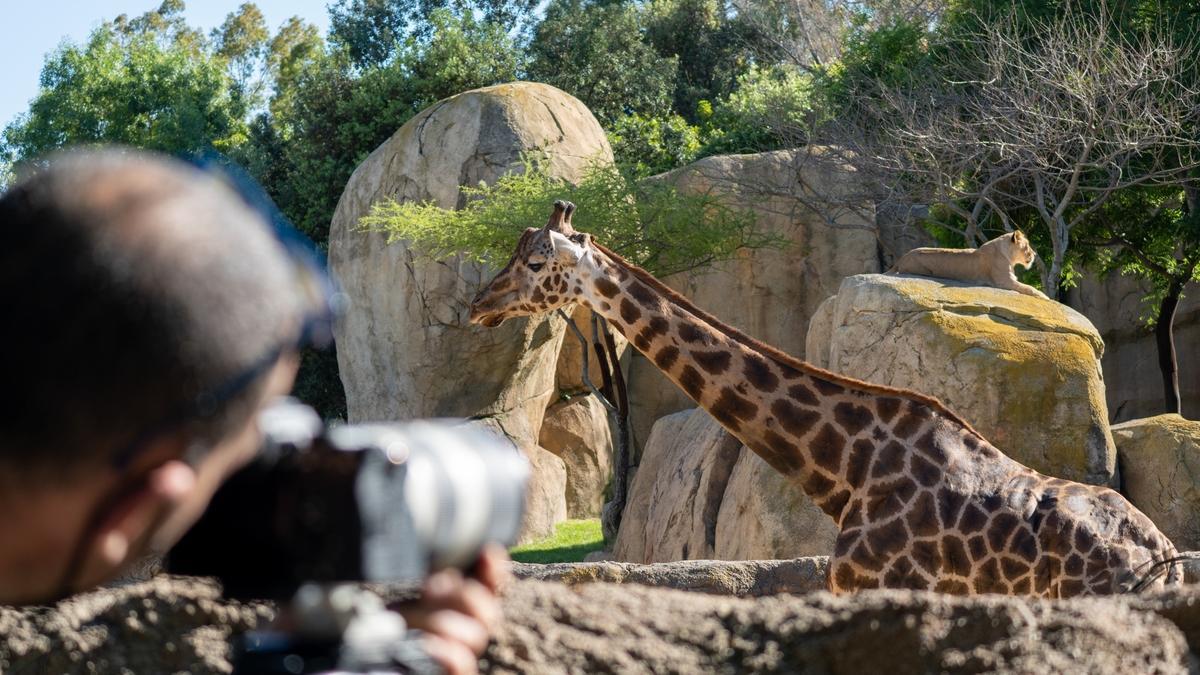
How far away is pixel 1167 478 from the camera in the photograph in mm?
8539

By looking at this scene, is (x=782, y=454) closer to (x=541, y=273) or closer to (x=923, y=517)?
(x=923, y=517)

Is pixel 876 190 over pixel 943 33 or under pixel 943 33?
under

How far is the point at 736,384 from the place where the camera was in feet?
17.5

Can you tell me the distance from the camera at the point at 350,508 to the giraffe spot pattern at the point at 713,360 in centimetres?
452

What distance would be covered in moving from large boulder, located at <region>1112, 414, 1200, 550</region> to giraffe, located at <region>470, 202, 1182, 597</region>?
404cm

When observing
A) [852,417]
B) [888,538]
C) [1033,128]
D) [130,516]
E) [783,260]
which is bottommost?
[888,538]

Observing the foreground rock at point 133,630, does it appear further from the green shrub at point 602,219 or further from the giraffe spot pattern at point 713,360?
the green shrub at point 602,219

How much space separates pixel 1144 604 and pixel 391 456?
3.58 ft

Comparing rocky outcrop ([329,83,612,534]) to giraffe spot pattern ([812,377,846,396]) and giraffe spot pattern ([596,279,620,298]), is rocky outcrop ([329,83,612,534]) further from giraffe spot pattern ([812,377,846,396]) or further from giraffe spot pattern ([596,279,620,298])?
giraffe spot pattern ([812,377,846,396])

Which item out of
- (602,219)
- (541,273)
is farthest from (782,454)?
(602,219)

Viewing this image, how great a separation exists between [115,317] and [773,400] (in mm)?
4618

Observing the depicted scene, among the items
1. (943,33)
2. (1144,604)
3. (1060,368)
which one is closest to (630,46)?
(943,33)

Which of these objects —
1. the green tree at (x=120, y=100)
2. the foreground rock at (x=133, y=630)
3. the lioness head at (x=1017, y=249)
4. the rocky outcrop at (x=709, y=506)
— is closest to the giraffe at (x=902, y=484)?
the rocky outcrop at (x=709, y=506)

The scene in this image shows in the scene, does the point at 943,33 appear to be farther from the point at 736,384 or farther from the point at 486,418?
the point at 736,384
